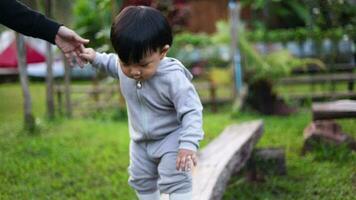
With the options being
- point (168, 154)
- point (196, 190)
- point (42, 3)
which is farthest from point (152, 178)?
point (42, 3)

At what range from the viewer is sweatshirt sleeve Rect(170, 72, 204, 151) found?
272cm

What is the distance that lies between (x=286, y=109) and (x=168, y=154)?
5.68 metres

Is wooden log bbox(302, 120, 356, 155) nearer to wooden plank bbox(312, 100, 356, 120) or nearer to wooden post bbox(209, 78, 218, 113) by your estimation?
wooden plank bbox(312, 100, 356, 120)

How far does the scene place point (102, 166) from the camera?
5289mm

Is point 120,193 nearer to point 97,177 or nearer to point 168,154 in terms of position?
point 97,177

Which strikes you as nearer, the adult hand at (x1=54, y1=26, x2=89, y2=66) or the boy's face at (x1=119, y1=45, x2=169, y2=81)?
the boy's face at (x1=119, y1=45, x2=169, y2=81)

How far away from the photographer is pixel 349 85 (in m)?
9.23

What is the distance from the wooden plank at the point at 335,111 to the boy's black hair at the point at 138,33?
114 inches

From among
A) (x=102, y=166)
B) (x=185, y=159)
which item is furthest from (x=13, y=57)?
(x=185, y=159)

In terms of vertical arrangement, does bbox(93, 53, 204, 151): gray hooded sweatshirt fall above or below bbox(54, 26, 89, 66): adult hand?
below

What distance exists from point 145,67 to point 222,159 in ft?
5.38

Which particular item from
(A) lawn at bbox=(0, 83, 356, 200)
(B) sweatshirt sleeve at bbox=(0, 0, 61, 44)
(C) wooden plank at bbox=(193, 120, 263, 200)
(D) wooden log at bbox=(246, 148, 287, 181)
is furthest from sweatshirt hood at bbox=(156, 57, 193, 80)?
(D) wooden log at bbox=(246, 148, 287, 181)

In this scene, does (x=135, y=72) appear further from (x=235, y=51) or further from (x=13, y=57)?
(x=13, y=57)

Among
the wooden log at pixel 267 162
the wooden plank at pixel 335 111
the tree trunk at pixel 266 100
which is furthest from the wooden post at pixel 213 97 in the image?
the wooden log at pixel 267 162
